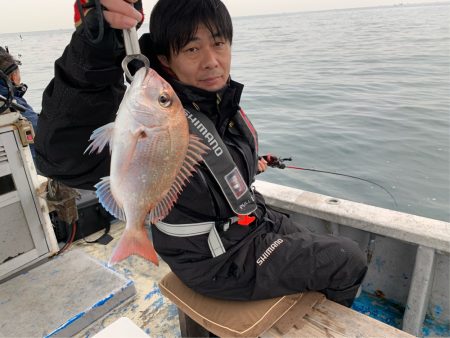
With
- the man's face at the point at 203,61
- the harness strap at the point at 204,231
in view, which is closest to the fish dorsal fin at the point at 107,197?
the harness strap at the point at 204,231

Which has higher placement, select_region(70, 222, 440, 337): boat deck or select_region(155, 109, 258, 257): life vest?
select_region(155, 109, 258, 257): life vest

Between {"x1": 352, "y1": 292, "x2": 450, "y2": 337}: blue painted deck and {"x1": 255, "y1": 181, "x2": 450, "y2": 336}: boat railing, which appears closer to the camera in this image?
{"x1": 255, "y1": 181, "x2": 450, "y2": 336}: boat railing

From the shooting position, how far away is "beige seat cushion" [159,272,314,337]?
1.72m

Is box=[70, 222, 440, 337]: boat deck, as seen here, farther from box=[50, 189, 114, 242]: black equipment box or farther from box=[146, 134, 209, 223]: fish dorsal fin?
box=[146, 134, 209, 223]: fish dorsal fin

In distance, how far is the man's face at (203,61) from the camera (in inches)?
69.9

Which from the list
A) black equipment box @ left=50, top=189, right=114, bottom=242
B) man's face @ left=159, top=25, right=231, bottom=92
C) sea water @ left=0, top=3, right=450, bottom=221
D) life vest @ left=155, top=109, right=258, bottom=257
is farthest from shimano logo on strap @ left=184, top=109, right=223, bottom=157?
black equipment box @ left=50, top=189, right=114, bottom=242

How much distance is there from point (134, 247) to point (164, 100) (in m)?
0.53

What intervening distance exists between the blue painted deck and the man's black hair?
2.32 metres

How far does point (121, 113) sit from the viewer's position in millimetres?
1165

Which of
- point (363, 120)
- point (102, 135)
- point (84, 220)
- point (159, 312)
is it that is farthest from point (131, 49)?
point (363, 120)

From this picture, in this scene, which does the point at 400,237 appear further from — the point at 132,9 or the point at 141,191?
the point at 132,9

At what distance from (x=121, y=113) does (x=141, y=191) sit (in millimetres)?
277

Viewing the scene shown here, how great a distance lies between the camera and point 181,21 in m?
1.70

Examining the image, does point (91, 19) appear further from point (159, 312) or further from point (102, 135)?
point (159, 312)
